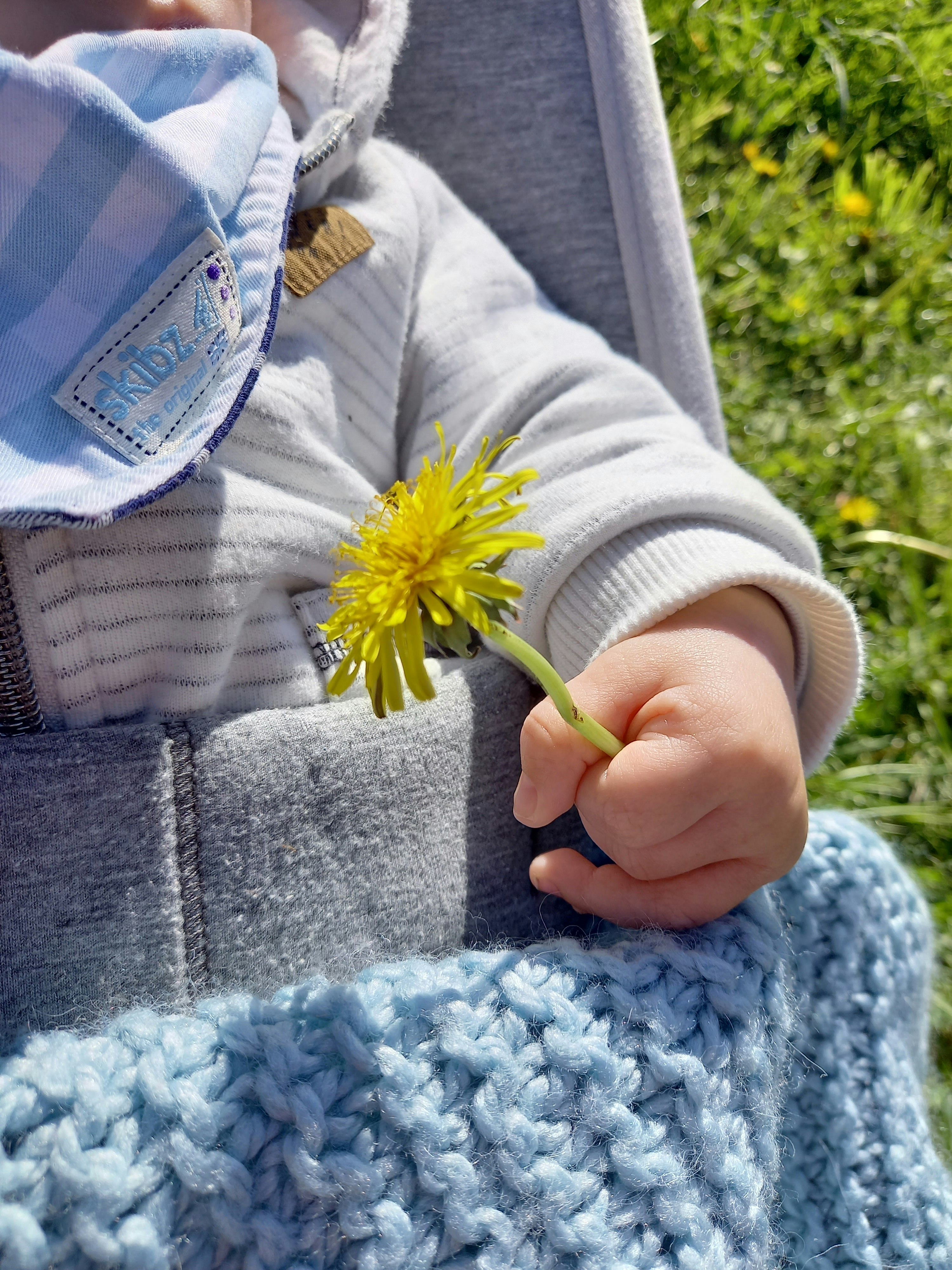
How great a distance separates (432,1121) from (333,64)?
86 centimetres

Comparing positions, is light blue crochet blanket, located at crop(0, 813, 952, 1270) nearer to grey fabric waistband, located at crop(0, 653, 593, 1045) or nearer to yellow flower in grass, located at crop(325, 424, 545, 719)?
grey fabric waistband, located at crop(0, 653, 593, 1045)

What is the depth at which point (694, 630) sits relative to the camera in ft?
2.41

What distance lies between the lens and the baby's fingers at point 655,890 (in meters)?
0.71

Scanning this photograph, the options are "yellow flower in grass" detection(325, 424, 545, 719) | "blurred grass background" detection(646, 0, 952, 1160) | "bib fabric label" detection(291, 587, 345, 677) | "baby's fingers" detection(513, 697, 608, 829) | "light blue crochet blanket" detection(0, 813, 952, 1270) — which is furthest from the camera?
"blurred grass background" detection(646, 0, 952, 1160)

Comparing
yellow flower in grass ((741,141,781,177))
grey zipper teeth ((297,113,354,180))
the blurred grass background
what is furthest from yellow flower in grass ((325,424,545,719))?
yellow flower in grass ((741,141,781,177))

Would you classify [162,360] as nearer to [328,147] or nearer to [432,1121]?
[328,147]

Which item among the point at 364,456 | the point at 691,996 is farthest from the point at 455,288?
the point at 691,996

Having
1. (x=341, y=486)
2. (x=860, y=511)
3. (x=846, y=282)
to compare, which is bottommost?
(x=860, y=511)

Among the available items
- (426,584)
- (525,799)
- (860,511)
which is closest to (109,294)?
(426,584)

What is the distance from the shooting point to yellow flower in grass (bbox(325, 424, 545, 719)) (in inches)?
18.0

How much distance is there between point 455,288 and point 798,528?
40cm

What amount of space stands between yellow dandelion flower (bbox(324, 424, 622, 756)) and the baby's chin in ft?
1.57

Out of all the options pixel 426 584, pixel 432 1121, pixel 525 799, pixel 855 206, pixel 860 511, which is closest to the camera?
pixel 426 584

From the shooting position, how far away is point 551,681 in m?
0.51
